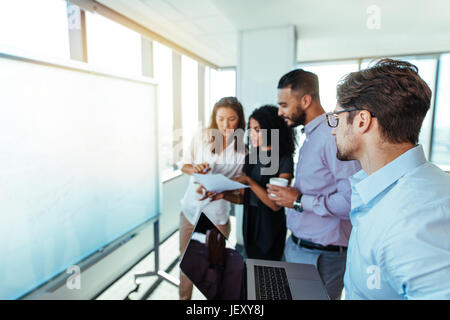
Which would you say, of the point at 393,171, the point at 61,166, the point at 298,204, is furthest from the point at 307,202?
the point at 61,166

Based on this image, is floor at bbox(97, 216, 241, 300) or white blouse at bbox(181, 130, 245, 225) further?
floor at bbox(97, 216, 241, 300)

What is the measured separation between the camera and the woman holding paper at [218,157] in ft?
5.05

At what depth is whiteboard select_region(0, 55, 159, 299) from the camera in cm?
103

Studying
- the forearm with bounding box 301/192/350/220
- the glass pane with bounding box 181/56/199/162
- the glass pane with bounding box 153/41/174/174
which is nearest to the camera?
the forearm with bounding box 301/192/350/220

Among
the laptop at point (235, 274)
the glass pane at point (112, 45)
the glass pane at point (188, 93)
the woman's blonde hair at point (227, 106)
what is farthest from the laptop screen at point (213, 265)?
the glass pane at point (188, 93)

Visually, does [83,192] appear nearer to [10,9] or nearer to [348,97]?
[10,9]

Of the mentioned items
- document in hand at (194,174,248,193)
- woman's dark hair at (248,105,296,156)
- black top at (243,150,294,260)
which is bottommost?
black top at (243,150,294,260)

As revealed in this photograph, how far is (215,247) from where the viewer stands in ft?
2.94

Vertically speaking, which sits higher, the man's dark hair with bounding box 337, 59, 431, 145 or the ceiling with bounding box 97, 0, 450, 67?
the ceiling with bounding box 97, 0, 450, 67

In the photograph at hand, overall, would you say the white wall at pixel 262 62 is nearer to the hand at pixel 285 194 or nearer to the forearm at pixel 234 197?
the forearm at pixel 234 197

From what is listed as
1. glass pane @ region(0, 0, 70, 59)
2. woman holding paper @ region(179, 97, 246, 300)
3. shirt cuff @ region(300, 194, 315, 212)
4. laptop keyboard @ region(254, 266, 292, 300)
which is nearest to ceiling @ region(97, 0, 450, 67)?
glass pane @ region(0, 0, 70, 59)

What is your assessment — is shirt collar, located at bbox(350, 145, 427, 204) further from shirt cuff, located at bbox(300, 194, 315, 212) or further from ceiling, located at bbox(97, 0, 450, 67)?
ceiling, located at bbox(97, 0, 450, 67)

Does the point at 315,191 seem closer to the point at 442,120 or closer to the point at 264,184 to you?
the point at 264,184

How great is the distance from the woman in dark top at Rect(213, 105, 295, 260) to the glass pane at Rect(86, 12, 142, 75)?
1.04 meters
